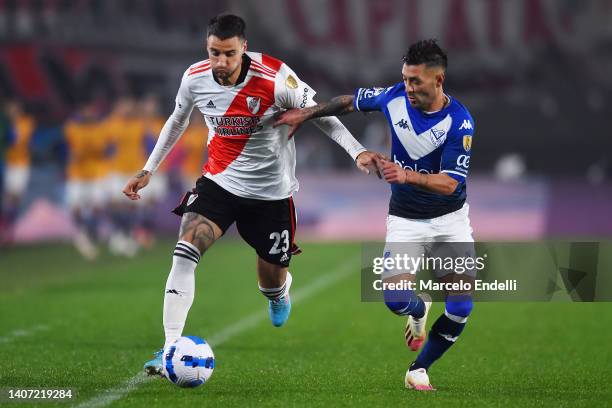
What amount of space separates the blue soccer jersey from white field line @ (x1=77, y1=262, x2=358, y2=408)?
205cm

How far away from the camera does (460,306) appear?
743 centimetres

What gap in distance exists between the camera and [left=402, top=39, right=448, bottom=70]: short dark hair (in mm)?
7094

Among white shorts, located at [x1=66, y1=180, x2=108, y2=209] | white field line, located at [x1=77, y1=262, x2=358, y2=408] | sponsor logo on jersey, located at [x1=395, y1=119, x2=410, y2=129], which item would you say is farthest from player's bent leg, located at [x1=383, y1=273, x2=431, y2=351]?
white shorts, located at [x1=66, y1=180, x2=108, y2=209]

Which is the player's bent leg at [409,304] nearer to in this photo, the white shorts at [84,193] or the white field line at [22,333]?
the white field line at [22,333]

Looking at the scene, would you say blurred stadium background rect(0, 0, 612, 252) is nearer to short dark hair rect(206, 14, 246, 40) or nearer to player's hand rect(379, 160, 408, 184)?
short dark hair rect(206, 14, 246, 40)

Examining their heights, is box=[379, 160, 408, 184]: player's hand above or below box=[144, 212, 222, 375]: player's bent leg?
above

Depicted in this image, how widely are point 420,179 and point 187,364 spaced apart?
174 centimetres

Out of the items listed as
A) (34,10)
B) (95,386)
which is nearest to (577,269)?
(95,386)

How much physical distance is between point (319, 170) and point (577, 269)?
1592 centimetres

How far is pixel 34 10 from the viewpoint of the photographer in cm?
2417

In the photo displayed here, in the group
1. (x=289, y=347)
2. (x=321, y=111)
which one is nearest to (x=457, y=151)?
(x=321, y=111)

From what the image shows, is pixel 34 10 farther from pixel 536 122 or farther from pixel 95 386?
pixel 95 386

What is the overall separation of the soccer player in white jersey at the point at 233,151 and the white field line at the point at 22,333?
270cm

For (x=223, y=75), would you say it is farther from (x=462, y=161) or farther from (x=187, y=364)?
(x=187, y=364)
